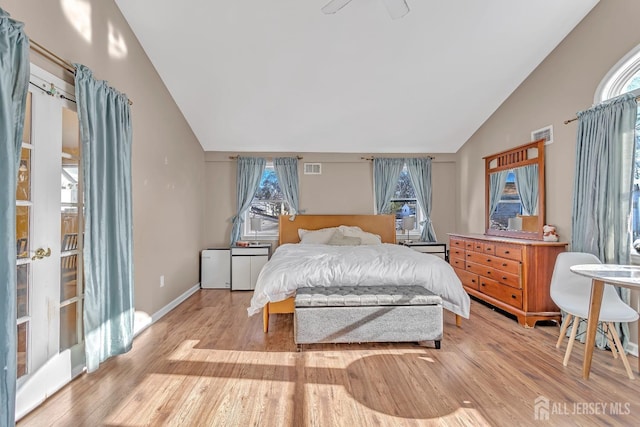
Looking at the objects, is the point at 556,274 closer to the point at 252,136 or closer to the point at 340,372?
the point at 340,372

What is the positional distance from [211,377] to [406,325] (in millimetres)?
1657

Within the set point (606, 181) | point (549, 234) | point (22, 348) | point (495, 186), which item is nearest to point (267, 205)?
point (495, 186)

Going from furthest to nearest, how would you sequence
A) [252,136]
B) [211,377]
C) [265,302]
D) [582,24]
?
1. [252,136]
2. [582,24]
3. [265,302]
4. [211,377]

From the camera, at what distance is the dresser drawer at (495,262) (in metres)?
3.60

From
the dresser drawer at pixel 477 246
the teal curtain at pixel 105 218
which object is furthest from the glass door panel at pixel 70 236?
the dresser drawer at pixel 477 246

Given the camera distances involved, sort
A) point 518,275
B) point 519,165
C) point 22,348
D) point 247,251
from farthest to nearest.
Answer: point 247,251 → point 519,165 → point 518,275 → point 22,348

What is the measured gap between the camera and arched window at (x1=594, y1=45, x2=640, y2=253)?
2824 mm

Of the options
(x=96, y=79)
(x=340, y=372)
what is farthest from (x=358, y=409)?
(x=96, y=79)

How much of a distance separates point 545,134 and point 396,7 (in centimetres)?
249

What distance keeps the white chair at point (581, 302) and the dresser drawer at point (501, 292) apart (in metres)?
0.70

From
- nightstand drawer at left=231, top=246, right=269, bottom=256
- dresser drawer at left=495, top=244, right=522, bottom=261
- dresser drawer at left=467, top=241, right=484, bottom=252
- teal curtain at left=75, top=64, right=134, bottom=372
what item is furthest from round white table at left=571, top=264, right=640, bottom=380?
nightstand drawer at left=231, top=246, right=269, bottom=256

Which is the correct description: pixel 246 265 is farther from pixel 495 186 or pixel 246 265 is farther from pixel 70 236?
pixel 495 186

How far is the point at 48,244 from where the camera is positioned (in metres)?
2.17

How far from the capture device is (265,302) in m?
3.09
